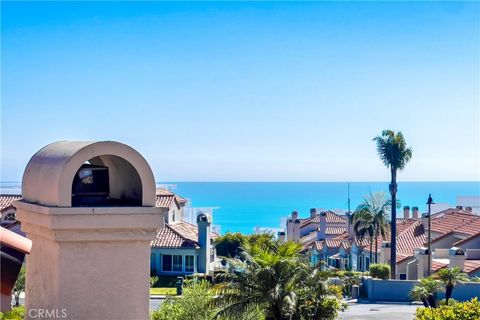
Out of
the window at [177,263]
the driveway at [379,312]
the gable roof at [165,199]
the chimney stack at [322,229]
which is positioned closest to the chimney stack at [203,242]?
the window at [177,263]

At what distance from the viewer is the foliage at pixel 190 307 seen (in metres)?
17.2

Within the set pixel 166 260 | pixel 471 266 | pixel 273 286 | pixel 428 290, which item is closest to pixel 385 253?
pixel 471 266

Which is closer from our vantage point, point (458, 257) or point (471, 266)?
point (458, 257)

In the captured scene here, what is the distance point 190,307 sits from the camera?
17688 millimetres

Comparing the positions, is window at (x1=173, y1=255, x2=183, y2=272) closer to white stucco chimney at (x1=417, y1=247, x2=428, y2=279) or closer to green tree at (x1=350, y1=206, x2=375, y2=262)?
green tree at (x1=350, y1=206, x2=375, y2=262)

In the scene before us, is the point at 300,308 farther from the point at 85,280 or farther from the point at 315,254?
the point at 315,254

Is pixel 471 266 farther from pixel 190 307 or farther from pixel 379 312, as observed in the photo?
pixel 190 307

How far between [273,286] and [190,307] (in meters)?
2.87

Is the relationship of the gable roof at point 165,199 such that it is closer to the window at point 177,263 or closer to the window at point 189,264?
the window at point 177,263

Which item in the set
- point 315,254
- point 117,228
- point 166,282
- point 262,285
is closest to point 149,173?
point 117,228

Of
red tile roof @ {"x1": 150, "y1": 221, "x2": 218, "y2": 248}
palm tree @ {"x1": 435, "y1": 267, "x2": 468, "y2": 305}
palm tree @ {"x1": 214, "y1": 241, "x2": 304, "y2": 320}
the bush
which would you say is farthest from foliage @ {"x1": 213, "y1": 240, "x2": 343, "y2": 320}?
red tile roof @ {"x1": 150, "y1": 221, "x2": 218, "y2": 248}

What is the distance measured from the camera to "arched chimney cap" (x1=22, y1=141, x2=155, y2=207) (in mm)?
6734

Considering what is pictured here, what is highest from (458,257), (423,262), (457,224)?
(457,224)

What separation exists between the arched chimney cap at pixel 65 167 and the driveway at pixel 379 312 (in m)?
25.4
